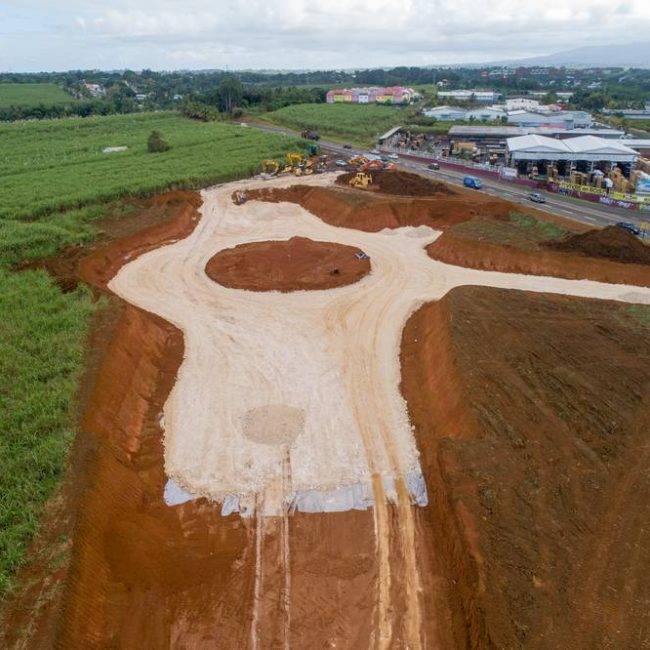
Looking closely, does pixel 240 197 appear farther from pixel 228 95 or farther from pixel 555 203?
pixel 228 95

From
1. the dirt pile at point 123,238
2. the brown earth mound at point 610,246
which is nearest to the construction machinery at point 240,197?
the dirt pile at point 123,238

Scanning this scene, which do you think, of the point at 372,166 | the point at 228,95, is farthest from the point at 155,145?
the point at 228,95

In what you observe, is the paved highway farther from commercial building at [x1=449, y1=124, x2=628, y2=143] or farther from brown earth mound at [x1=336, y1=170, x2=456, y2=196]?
commercial building at [x1=449, y1=124, x2=628, y2=143]

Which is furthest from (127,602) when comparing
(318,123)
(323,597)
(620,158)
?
(318,123)

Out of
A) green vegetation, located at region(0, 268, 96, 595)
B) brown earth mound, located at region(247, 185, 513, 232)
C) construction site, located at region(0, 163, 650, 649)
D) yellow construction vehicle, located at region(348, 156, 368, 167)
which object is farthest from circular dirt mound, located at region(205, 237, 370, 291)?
yellow construction vehicle, located at region(348, 156, 368, 167)

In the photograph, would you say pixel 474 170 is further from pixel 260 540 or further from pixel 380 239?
pixel 260 540
